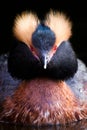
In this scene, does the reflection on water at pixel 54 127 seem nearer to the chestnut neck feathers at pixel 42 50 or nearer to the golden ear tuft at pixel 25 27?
the chestnut neck feathers at pixel 42 50

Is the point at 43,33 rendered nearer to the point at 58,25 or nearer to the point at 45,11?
the point at 58,25

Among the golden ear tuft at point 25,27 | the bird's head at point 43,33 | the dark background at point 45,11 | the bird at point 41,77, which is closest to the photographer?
the bird's head at point 43,33

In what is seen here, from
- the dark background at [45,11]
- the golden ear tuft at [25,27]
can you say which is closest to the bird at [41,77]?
the golden ear tuft at [25,27]

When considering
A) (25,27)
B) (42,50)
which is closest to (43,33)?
(42,50)

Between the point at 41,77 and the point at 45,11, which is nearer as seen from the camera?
the point at 41,77

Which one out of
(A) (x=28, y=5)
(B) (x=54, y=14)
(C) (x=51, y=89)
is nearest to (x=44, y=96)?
(C) (x=51, y=89)

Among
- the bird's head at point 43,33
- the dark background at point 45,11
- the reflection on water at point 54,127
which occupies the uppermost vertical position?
the bird's head at point 43,33

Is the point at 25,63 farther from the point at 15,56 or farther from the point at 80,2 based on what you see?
the point at 80,2
